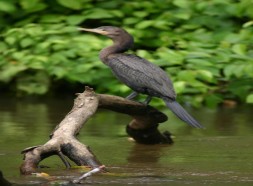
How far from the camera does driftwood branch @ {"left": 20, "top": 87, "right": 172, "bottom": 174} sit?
6.23 m

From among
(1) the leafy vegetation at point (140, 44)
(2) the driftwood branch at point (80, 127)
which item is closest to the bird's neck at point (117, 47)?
(2) the driftwood branch at point (80, 127)

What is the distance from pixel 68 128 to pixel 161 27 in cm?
467

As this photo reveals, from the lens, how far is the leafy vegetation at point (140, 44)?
1002 centimetres

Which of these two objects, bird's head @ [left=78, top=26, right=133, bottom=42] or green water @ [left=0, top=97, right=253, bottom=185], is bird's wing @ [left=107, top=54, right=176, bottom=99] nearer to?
bird's head @ [left=78, top=26, right=133, bottom=42]

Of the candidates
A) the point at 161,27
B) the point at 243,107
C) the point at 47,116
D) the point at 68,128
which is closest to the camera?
the point at 68,128

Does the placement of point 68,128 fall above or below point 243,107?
above

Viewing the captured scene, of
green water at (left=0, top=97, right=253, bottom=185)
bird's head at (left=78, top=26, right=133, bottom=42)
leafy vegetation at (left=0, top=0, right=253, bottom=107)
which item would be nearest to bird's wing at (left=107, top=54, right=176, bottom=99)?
bird's head at (left=78, top=26, right=133, bottom=42)

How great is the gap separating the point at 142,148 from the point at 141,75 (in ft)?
1.97

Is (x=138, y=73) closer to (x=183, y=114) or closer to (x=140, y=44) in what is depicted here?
(x=183, y=114)

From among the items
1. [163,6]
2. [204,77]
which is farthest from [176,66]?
[163,6]

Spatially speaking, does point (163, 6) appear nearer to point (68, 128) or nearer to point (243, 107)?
point (243, 107)

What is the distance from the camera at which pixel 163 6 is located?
11.4m

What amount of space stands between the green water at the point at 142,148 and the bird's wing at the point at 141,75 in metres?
0.46

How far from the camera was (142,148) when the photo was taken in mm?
7723
